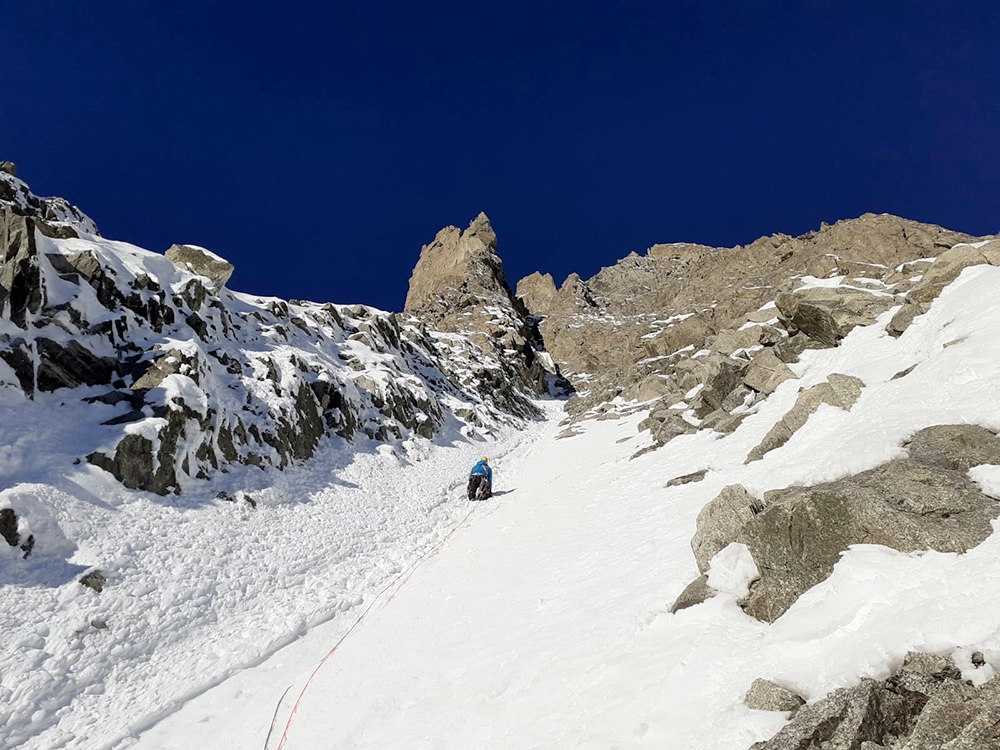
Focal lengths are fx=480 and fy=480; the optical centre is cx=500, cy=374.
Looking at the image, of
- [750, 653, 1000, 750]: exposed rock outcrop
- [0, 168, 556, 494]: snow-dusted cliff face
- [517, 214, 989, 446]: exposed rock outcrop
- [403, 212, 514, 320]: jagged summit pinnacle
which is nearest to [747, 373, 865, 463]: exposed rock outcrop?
[517, 214, 989, 446]: exposed rock outcrop

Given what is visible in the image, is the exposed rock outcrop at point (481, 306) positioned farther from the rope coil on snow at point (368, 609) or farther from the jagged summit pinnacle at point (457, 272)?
the rope coil on snow at point (368, 609)

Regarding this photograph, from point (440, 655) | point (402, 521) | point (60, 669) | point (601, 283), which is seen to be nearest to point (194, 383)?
point (402, 521)

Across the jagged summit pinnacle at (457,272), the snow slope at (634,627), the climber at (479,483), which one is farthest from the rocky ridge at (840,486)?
the jagged summit pinnacle at (457,272)

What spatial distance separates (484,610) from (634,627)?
424 cm

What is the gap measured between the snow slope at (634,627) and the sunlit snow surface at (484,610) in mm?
38

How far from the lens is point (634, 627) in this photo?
755 centimetres

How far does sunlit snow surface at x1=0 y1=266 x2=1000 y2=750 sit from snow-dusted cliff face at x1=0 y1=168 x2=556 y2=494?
2041mm

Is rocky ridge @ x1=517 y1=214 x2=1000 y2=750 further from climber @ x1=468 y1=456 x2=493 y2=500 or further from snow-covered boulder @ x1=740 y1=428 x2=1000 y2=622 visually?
climber @ x1=468 y1=456 x2=493 y2=500

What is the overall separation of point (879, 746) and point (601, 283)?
535ft

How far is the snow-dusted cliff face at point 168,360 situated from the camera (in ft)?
53.9

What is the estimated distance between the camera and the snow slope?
499 cm

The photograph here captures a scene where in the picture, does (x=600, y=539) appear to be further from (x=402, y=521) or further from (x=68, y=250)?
(x=68, y=250)

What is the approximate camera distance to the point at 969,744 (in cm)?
344

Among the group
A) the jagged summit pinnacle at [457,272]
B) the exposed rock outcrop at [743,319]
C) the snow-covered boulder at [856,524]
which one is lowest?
the snow-covered boulder at [856,524]
